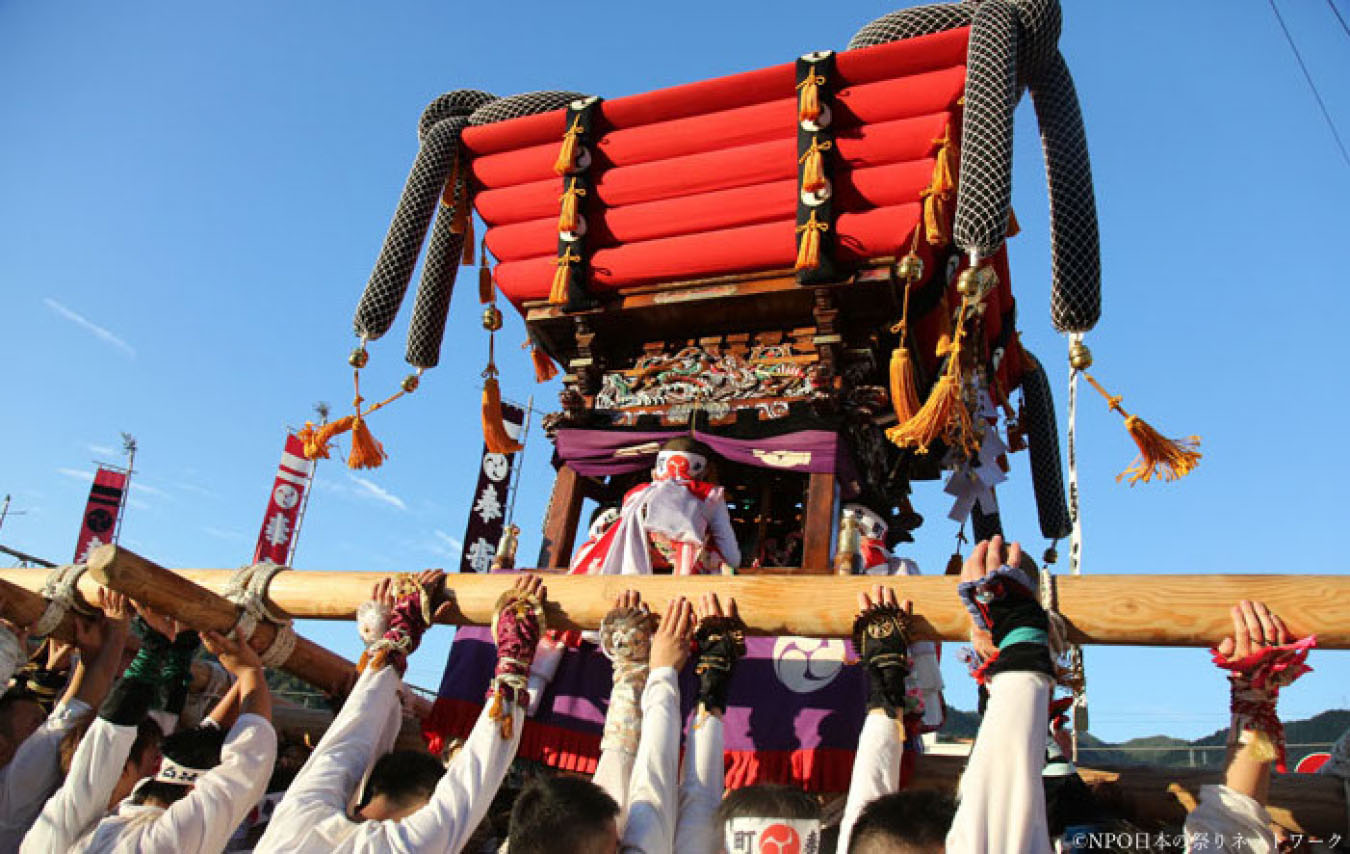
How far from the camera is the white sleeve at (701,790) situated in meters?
2.32

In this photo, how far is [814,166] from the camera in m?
5.41

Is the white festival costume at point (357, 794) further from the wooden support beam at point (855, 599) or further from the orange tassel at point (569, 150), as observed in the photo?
the orange tassel at point (569, 150)

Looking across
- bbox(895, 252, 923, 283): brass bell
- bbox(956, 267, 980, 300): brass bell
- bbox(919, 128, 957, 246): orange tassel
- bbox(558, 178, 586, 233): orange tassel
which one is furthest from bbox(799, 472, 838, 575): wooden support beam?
bbox(558, 178, 586, 233): orange tassel

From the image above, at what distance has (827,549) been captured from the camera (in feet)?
16.7

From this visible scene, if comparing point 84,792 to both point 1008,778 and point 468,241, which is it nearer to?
point 1008,778

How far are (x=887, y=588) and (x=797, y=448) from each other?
2.83 metres

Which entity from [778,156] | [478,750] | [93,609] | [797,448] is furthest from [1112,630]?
[778,156]

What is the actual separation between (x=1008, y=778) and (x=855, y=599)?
3.12 ft

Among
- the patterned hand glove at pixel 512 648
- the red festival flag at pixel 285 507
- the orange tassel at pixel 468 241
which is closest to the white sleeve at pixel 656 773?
the patterned hand glove at pixel 512 648

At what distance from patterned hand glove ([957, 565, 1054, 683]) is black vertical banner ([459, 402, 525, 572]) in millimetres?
11256

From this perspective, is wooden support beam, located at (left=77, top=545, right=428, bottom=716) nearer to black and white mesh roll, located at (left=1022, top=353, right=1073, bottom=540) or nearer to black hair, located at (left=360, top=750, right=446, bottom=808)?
black hair, located at (left=360, top=750, right=446, bottom=808)

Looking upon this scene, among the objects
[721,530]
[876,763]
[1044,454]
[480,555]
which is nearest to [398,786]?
[876,763]

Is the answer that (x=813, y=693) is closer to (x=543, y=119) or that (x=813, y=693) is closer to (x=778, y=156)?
→ (x=778, y=156)

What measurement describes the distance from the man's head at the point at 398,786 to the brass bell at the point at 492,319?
4.17m
